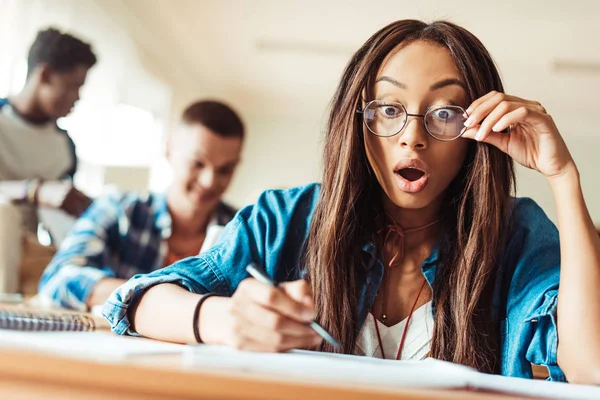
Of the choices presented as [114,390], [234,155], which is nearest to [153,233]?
[234,155]

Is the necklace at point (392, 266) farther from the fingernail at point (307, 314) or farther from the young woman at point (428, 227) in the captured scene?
the fingernail at point (307, 314)

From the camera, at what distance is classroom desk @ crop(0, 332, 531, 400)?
0.35 metres

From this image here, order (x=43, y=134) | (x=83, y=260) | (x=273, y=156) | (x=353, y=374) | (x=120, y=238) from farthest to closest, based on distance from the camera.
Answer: (x=273, y=156)
(x=43, y=134)
(x=120, y=238)
(x=83, y=260)
(x=353, y=374)

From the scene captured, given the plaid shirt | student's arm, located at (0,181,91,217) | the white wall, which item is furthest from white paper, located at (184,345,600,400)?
the white wall

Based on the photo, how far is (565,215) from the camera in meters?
0.90

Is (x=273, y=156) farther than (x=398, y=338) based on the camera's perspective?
Yes

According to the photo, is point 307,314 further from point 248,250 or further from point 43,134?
point 43,134

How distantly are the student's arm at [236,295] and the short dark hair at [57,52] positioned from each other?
7.96ft

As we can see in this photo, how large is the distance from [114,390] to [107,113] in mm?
4747

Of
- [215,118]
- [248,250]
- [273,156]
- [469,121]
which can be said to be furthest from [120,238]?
[273,156]

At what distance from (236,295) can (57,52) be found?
116 inches

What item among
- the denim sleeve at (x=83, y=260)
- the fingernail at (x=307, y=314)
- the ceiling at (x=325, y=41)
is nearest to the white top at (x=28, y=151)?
the denim sleeve at (x=83, y=260)

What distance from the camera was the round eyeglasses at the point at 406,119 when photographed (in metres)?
0.94

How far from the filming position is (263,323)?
1.92 ft
